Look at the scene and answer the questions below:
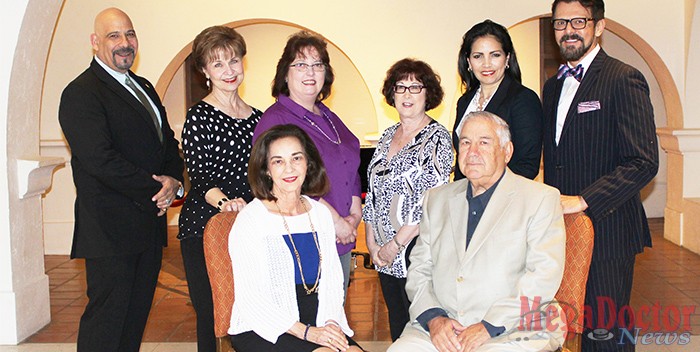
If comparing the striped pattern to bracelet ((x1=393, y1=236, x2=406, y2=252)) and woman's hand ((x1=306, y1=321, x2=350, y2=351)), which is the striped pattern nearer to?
bracelet ((x1=393, y1=236, x2=406, y2=252))

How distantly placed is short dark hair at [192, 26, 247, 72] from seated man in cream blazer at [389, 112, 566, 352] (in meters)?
1.17

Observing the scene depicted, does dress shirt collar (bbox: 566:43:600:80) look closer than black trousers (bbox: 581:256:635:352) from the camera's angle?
No

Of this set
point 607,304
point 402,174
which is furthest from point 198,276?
point 607,304

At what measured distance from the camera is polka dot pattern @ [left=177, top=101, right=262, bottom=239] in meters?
3.52

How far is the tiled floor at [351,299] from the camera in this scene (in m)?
5.02

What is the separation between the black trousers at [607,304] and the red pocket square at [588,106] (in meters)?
0.61

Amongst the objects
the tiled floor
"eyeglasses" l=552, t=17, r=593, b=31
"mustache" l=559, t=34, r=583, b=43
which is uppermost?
"eyeglasses" l=552, t=17, r=593, b=31

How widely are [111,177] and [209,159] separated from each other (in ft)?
1.41

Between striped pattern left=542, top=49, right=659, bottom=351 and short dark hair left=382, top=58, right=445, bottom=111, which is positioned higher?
short dark hair left=382, top=58, right=445, bottom=111

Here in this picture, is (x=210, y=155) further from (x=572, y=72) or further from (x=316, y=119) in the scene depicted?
(x=572, y=72)

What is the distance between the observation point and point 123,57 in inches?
145

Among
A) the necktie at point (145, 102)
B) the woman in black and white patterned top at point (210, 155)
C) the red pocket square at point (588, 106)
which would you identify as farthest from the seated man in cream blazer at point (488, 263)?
the necktie at point (145, 102)

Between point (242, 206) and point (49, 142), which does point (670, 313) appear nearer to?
point (242, 206)

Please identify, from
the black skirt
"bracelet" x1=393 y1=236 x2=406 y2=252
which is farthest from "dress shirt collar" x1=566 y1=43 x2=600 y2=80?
the black skirt
